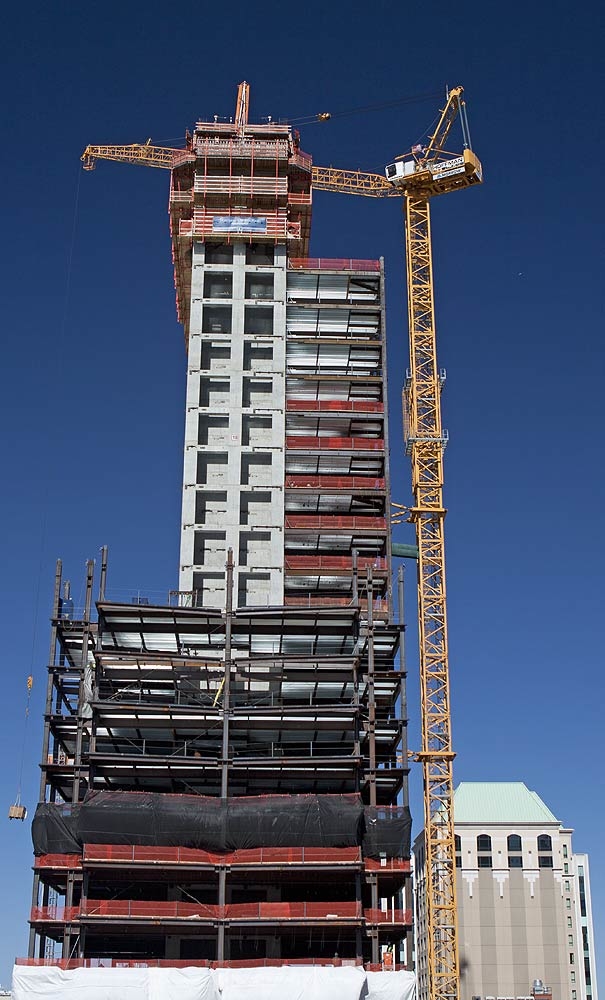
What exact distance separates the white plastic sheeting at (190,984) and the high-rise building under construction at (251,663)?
3002 mm

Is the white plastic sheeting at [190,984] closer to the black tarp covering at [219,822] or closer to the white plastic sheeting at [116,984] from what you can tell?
the white plastic sheeting at [116,984]

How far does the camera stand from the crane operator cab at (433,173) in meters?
131

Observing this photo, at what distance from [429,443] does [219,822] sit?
164 feet

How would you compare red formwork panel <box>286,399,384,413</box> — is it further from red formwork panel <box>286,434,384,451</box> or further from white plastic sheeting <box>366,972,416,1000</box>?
white plastic sheeting <box>366,972,416,1000</box>

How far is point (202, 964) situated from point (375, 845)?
1553cm

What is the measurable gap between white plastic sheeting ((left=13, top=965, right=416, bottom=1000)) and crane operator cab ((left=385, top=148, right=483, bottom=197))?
8073 centimetres

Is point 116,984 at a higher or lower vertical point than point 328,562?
lower

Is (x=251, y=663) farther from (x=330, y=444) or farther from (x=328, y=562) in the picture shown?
(x=330, y=444)

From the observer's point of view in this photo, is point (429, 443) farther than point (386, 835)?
Yes

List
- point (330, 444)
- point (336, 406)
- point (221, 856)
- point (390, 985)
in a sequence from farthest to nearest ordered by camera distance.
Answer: point (336, 406) → point (330, 444) → point (221, 856) → point (390, 985)

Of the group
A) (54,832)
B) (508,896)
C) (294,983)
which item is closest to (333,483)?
(54,832)

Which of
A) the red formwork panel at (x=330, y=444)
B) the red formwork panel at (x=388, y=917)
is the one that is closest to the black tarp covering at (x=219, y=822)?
the red formwork panel at (x=388, y=917)

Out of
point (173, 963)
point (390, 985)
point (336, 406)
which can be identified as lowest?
point (390, 985)

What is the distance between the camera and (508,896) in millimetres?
162125
